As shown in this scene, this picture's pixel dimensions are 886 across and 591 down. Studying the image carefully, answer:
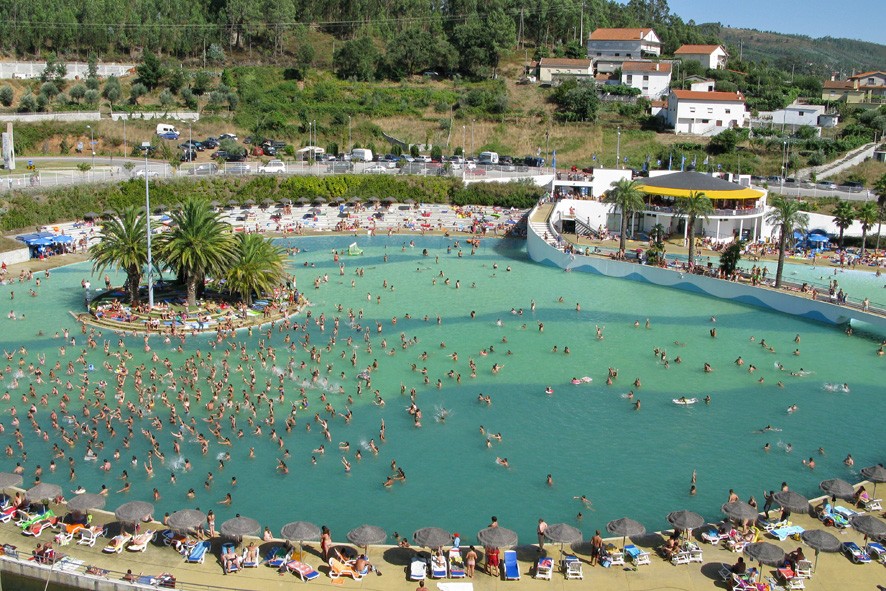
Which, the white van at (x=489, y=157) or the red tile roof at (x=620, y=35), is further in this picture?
the red tile roof at (x=620, y=35)

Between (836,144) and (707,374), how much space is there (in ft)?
199

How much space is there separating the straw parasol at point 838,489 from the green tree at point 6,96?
91875mm

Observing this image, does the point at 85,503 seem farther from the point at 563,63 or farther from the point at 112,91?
the point at 563,63

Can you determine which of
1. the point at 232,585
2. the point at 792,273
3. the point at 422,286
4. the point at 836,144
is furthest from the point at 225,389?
the point at 836,144

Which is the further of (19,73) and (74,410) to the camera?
(19,73)

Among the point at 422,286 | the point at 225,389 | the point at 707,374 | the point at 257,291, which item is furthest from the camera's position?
the point at 422,286

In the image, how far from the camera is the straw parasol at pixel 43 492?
25.4 meters

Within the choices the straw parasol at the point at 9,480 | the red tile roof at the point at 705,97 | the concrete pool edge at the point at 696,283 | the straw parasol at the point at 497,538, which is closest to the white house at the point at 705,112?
the red tile roof at the point at 705,97

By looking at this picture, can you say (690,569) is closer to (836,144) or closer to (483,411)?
(483,411)

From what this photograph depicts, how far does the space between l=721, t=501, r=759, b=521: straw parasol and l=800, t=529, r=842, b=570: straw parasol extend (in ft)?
5.41

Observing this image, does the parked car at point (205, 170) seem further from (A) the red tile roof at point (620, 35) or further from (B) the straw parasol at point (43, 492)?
(A) the red tile roof at point (620, 35)

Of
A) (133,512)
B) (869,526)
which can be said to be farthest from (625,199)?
(133,512)

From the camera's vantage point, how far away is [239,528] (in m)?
23.6

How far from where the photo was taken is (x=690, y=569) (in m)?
23.4
